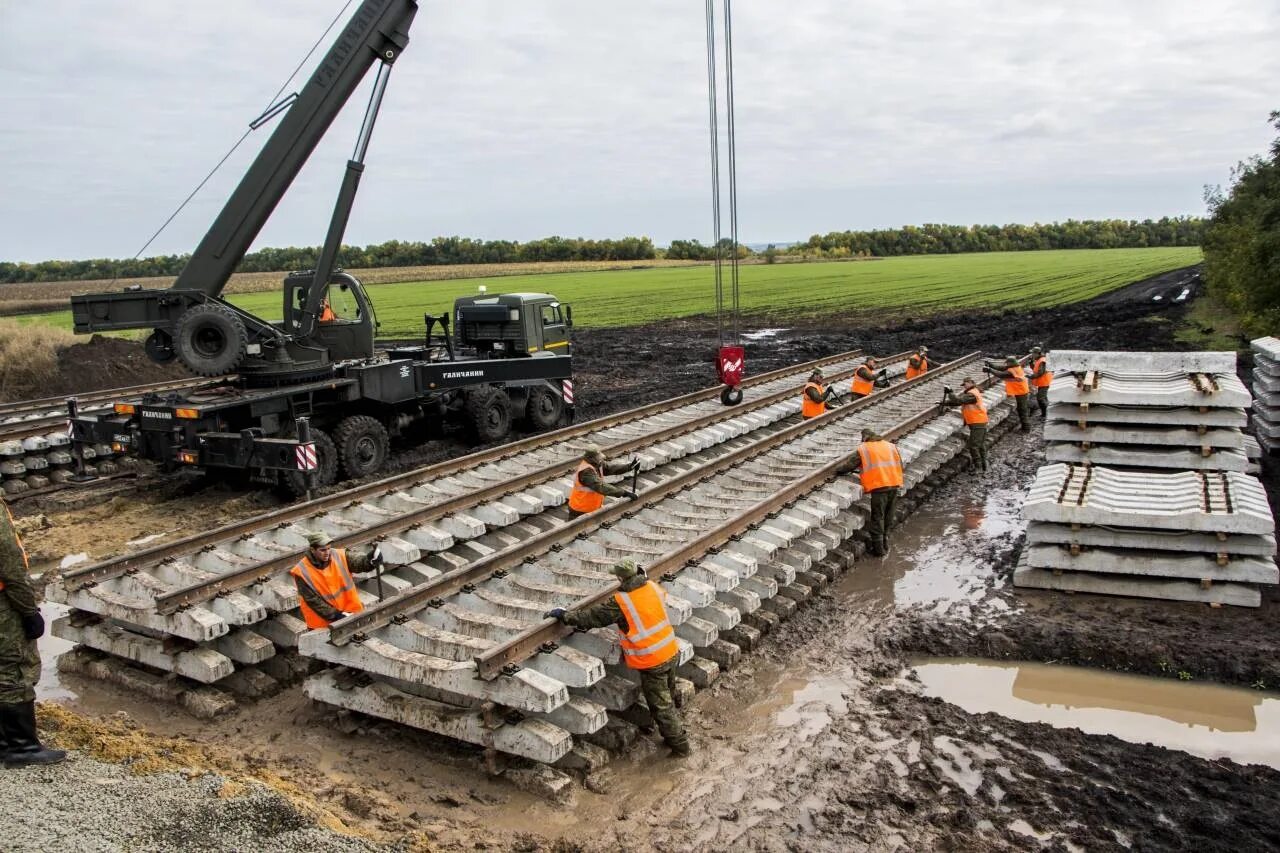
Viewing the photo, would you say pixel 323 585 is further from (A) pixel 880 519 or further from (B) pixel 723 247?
(B) pixel 723 247

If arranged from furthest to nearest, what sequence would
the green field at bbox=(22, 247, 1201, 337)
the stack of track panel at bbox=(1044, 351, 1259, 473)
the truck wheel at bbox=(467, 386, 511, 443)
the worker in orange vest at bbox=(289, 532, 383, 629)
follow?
the green field at bbox=(22, 247, 1201, 337)
the truck wheel at bbox=(467, 386, 511, 443)
the stack of track panel at bbox=(1044, 351, 1259, 473)
the worker in orange vest at bbox=(289, 532, 383, 629)

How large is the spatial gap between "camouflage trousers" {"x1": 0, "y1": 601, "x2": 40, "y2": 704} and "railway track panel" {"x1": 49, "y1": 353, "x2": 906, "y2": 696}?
132 cm

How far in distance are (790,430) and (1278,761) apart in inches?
328

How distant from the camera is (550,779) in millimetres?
5926

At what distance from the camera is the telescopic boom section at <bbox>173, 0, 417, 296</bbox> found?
13.2 meters

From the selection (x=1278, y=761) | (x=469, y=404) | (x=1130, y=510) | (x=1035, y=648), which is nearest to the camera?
(x=1278, y=761)

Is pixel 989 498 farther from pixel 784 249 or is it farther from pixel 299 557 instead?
pixel 784 249

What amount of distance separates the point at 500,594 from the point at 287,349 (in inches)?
299

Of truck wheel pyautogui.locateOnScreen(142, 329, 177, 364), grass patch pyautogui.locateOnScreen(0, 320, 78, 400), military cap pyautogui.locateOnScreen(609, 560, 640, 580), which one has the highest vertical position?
truck wheel pyautogui.locateOnScreen(142, 329, 177, 364)

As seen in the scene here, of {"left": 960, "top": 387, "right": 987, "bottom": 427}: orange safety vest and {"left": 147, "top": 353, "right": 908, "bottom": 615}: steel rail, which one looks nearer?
{"left": 147, "top": 353, "right": 908, "bottom": 615}: steel rail

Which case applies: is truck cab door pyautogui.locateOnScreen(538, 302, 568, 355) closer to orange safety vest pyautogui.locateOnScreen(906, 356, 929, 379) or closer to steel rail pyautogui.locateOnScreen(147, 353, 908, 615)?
steel rail pyautogui.locateOnScreen(147, 353, 908, 615)

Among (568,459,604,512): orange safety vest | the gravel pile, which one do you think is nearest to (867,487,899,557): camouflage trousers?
(568,459,604,512): orange safety vest

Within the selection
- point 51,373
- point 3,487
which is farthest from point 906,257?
point 3,487

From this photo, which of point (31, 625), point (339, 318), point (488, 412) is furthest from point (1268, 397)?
point (31, 625)
